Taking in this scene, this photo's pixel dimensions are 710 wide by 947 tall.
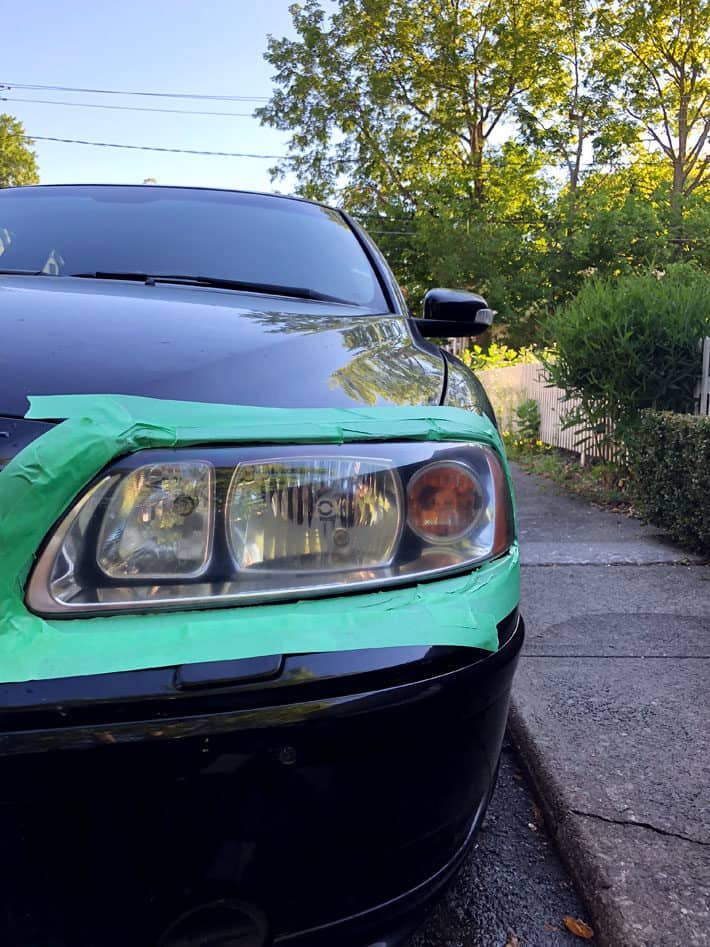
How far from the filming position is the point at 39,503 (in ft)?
3.00

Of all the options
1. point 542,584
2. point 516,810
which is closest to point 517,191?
point 542,584

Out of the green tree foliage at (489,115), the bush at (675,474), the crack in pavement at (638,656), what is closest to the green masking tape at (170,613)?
the crack in pavement at (638,656)

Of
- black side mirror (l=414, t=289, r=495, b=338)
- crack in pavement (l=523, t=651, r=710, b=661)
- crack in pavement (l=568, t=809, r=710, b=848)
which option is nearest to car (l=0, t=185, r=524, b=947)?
crack in pavement (l=568, t=809, r=710, b=848)

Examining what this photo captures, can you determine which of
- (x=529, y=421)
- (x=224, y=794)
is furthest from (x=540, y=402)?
(x=224, y=794)

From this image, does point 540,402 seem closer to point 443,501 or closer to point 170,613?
point 443,501

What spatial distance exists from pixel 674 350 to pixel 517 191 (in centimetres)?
1797

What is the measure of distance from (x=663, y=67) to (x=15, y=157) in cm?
3399

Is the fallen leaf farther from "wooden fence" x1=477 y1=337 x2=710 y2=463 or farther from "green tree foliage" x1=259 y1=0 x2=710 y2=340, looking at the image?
"green tree foliage" x1=259 y1=0 x2=710 y2=340

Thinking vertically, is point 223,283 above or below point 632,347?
above

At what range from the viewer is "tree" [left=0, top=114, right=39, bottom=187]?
39.6 meters

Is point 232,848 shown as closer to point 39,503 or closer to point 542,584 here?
point 39,503

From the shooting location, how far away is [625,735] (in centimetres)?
221

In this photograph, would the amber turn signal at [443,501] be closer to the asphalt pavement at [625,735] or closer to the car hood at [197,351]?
the car hood at [197,351]

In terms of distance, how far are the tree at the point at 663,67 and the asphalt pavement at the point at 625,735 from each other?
21.8 metres
